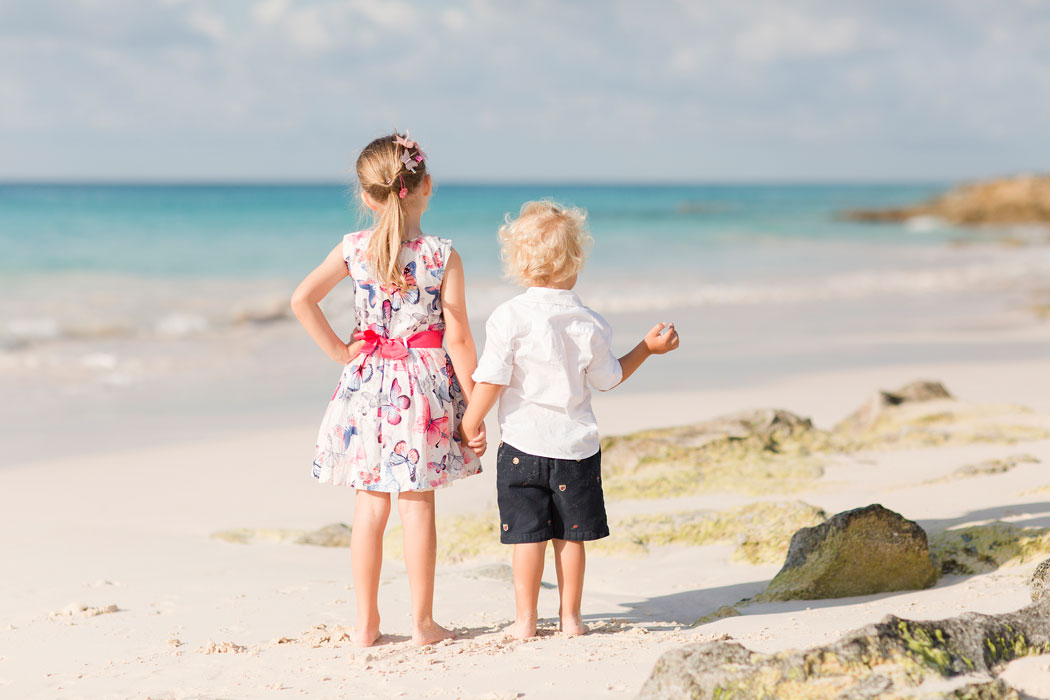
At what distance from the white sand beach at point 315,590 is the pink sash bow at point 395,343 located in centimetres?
103

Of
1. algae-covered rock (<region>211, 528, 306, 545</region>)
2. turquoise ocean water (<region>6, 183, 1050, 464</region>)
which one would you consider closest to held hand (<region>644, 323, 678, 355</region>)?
turquoise ocean water (<region>6, 183, 1050, 464</region>)

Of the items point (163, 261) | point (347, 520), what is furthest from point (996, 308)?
→ point (163, 261)

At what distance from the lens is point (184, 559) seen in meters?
4.67

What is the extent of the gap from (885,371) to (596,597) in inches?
252

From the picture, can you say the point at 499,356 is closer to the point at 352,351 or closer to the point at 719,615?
the point at 352,351

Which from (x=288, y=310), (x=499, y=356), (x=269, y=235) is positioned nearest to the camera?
(x=499, y=356)

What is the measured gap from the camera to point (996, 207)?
4275cm

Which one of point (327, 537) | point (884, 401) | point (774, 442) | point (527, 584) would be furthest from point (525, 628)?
point (884, 401)

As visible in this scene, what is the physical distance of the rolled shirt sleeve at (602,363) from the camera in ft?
11.2

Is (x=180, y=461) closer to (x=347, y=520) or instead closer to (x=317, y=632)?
(x=347, y=520)

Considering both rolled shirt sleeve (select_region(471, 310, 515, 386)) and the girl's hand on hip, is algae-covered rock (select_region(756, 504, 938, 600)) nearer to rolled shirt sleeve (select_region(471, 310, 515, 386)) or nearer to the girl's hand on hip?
rolled shirt sleeve (select_region(471, 310, 515, 386))

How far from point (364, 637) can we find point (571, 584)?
0.76 meters

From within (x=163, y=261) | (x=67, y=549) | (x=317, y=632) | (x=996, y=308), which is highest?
(x=163, y=261)

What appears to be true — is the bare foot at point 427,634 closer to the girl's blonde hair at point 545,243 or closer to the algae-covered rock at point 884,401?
the girl's blonde hair at point 545,243
